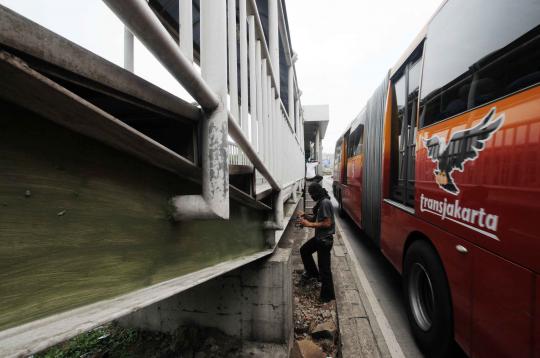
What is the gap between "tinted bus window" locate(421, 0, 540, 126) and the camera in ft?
4.87

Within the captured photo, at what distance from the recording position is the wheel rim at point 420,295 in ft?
8.87

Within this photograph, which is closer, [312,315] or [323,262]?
[312,315]

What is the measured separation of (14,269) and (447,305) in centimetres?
270

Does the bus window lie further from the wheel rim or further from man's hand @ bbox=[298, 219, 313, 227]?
man's hand @ bbox=[298, 219, 313, 227]

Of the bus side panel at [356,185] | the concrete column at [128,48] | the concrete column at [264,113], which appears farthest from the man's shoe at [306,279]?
the concrete column at [128,48]

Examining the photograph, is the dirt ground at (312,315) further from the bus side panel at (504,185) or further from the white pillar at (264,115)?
the white pillar at (264,115)

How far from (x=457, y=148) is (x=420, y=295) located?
1.65 meters

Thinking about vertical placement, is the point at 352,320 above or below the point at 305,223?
below

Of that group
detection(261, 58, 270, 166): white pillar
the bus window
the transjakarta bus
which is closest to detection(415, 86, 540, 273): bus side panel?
the transjakarta bus

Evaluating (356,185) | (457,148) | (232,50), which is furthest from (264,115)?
(356,185)

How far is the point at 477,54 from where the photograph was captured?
1876mm

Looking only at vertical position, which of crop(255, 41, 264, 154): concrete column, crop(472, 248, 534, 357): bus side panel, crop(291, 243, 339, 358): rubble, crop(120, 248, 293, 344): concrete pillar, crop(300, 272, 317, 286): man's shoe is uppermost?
crop(255, 41, 264, 154): concrete column

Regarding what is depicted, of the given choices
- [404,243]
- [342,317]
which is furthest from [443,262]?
[342,317]

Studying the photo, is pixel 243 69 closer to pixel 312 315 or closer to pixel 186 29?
pixel 186 29
